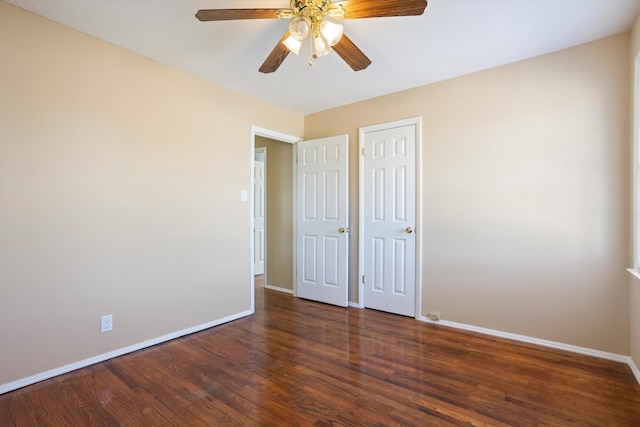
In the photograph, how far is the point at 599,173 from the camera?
239 cm

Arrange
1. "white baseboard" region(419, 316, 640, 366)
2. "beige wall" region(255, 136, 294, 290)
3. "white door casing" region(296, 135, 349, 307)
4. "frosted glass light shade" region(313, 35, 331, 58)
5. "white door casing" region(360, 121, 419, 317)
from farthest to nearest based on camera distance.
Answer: "beige wall" region(255, 136, 294, 290), "white door casing" region(296, 135, 349, 307), "white door casing" region(360, 121, 419, 317), "white baseboard" region(419, 316, 640, 366), "frosted glass light shade" region(313, 35, 331, 58)

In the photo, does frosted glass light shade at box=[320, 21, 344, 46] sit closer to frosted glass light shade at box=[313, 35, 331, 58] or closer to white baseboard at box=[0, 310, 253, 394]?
frosted glass light shade at box=[313, 35, 331, 58]

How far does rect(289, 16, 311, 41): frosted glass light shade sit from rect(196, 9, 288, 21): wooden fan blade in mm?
101

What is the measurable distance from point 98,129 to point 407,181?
277cm

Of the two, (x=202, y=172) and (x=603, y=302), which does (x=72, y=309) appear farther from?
(x=603, y=302)

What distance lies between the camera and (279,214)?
4.49 meters

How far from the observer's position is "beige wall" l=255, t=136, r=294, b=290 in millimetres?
4363

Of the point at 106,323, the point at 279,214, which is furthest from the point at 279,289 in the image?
the point at 106,323

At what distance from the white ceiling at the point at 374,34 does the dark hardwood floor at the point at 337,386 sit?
240 centimetres

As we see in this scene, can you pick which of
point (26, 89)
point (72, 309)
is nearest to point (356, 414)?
point (72, 309)

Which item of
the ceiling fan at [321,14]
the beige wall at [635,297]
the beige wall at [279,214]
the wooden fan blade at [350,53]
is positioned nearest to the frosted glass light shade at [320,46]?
the ceiling fan at [321,14]

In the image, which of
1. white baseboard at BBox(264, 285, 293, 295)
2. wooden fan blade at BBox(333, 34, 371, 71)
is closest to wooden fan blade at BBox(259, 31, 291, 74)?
wooden fan blade at BBox(333, 34, 371, 71)

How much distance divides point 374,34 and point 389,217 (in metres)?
1.82

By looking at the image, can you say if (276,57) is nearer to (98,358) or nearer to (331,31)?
(331,31)
